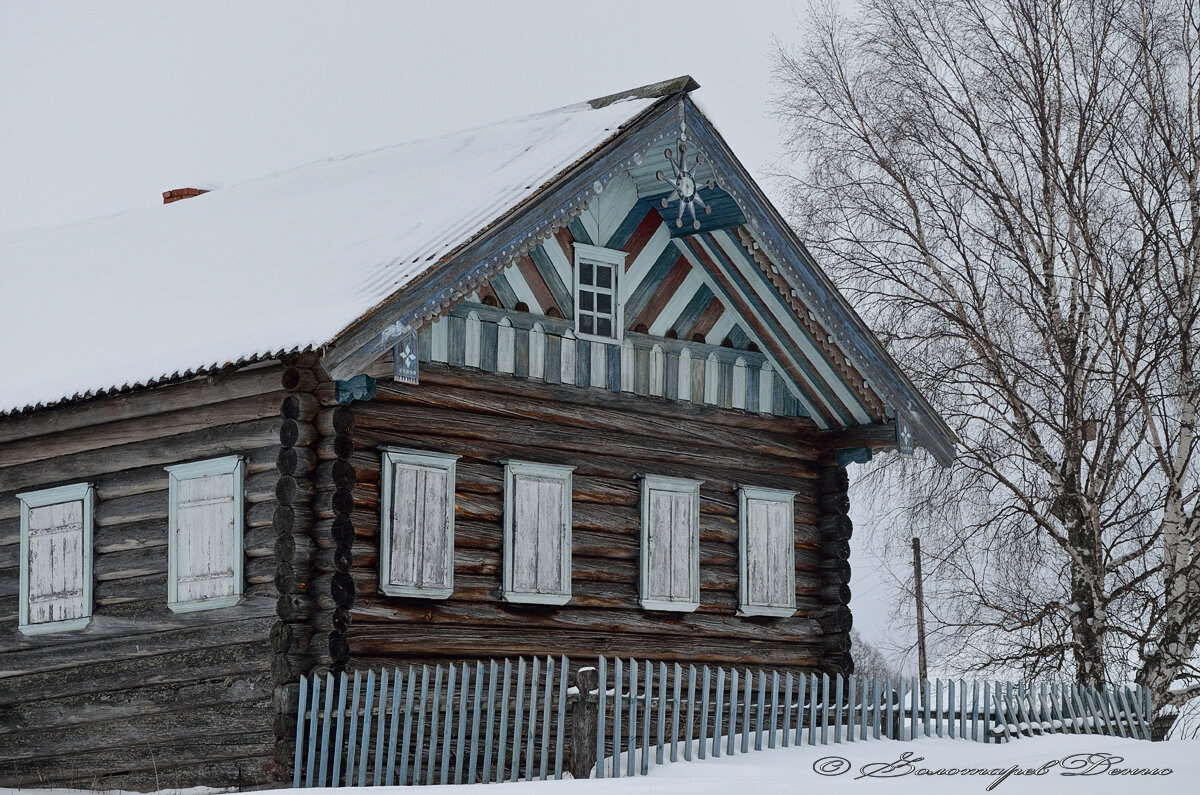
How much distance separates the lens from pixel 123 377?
17281 millimetres

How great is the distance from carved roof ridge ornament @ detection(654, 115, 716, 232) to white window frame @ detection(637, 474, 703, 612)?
2.92 m

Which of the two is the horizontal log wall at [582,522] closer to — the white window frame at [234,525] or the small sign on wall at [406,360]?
the small sign on wall at [406,360]

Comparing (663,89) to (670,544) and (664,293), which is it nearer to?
(664,293)

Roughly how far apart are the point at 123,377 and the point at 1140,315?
1502 cm

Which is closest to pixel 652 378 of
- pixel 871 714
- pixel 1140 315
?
pixel 871 714

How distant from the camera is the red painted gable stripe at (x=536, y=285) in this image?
18484 millimetres

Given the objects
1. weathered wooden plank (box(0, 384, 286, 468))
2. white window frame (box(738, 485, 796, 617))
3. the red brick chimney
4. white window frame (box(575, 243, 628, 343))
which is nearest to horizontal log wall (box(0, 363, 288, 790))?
weathered wooden plank (box(0, 384, 286, 468))

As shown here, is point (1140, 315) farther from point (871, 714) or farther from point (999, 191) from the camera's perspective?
point (871, 714)

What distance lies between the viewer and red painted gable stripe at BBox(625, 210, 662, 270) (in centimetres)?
1962

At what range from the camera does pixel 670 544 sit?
19.7 meters

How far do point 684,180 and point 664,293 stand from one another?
1639 mm

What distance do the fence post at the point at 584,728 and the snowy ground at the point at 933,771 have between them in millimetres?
587

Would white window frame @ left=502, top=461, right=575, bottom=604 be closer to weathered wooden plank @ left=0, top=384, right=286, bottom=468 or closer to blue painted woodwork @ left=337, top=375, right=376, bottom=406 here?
blue painted woodwork @ left=337, top=375, right=376, bottom=406

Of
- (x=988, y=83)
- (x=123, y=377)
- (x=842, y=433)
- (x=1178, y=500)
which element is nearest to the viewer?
(x=123, y=377)
